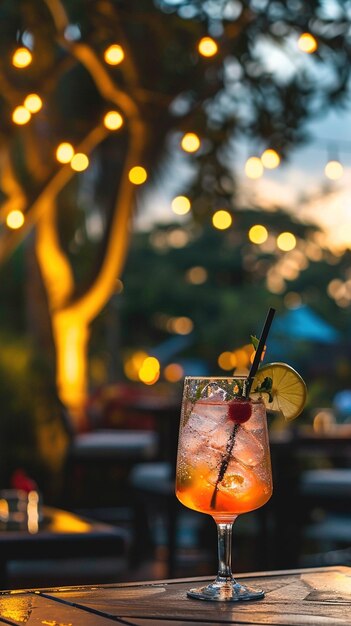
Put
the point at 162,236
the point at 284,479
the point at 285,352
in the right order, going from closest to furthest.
→ the point at 284,479
the point at 285,352
the point at 162,236

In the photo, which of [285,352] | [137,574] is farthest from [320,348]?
[137,574]

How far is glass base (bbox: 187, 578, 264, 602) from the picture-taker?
1784mm

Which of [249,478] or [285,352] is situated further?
[285,352]

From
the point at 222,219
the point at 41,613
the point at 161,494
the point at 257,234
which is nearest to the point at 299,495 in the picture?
the point at 161,494

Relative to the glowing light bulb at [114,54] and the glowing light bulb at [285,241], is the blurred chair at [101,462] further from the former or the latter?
the glowing light bulb at [114,54]

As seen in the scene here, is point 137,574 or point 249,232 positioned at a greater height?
point 249,232

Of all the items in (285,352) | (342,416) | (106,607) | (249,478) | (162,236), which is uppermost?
(162,236)

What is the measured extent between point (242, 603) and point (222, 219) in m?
5.82

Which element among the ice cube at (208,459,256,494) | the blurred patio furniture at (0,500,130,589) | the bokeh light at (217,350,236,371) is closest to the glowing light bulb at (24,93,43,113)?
the blurred patio furniture at (0,500,130,589)

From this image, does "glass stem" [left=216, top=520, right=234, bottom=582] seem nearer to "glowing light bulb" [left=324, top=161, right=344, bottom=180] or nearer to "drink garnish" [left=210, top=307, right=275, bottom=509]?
"drink garnish" [left=210, top=307, right=275, bottom=509]

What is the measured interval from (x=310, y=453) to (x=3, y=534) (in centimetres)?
525

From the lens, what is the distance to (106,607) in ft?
5.67

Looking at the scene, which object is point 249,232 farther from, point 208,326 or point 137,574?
point 208,326

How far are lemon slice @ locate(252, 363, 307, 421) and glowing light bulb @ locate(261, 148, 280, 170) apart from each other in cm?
480
